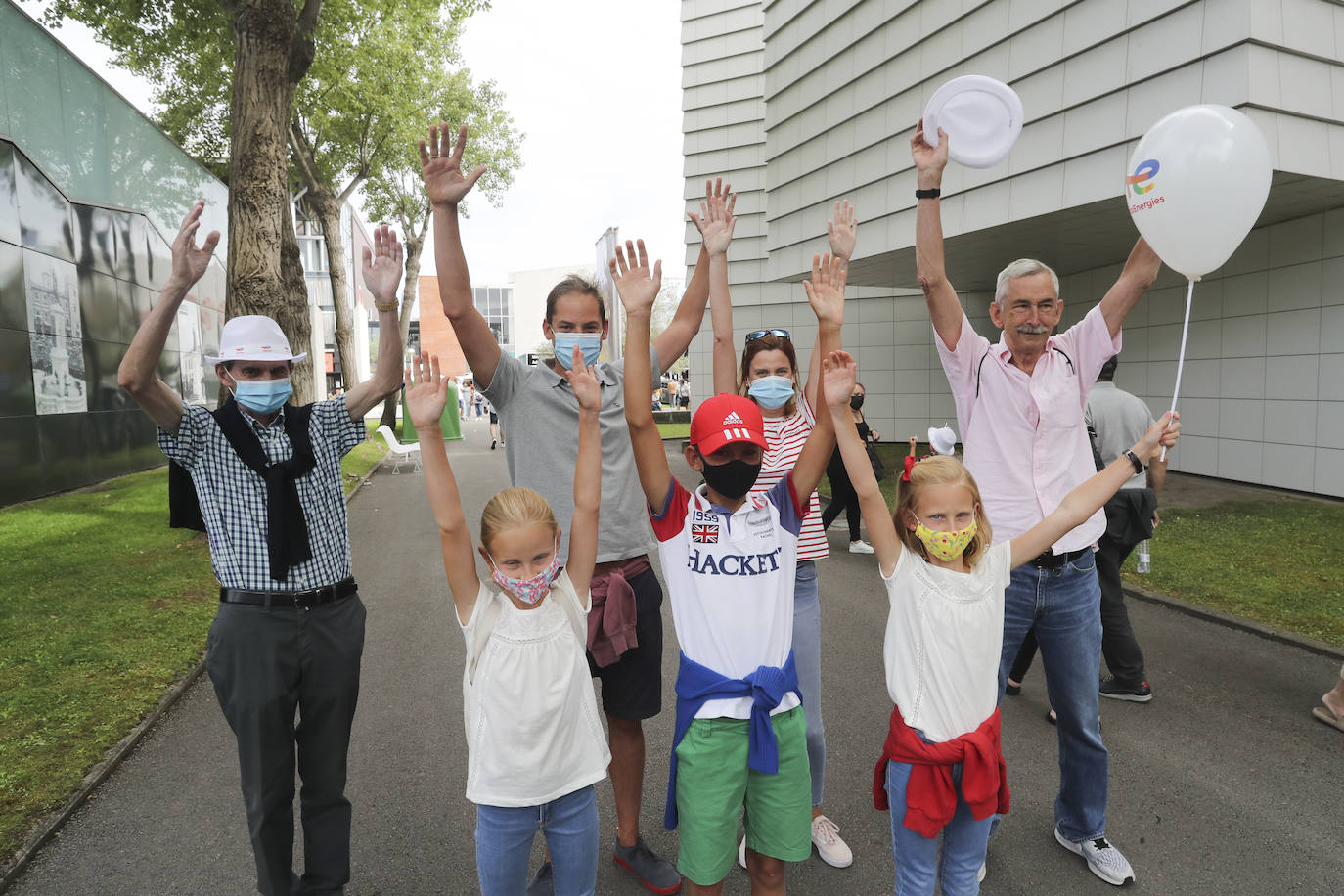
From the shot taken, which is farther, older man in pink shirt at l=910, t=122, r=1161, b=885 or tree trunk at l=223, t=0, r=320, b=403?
tree trunk at l=223, t=0, r=320, b=403

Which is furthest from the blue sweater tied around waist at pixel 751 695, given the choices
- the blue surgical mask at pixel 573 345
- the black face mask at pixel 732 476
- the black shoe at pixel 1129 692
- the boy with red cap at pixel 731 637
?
the black shoe at pixel 1129 692

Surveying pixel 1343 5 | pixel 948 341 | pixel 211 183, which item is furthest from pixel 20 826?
pixel 211 183

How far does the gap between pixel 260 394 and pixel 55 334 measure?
13591 millimetres

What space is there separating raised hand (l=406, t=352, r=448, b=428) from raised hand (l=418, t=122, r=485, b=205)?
610mm

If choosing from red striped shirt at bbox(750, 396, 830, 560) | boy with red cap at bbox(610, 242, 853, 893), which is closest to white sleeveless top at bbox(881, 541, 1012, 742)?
boy with red cap at bbox(610, 242, 853, 893)

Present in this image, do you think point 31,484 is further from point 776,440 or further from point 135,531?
point 776,440

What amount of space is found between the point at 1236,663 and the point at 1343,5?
8149 millimetres

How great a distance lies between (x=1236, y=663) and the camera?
17.3 ft

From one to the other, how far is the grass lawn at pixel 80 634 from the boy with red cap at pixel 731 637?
9.89 ft

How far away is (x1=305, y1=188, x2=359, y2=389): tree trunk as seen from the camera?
21.4 metres

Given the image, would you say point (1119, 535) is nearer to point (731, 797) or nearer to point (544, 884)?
point (731, 797)

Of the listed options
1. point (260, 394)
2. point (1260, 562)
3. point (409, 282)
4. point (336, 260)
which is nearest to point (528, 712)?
point (260, 394)

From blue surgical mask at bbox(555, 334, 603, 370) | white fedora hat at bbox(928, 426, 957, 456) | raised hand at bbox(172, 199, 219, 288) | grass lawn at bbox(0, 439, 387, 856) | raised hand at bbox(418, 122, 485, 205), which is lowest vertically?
grass lawn at bbox(0, 439, 387, 856)

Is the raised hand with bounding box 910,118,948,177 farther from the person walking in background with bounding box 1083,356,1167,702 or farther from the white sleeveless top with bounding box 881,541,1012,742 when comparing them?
the person walking in background with bounding box 1083,356,1167,702
